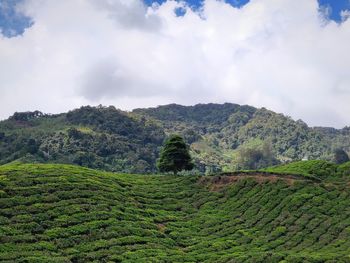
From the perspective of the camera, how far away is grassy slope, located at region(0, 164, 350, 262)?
45.1 m

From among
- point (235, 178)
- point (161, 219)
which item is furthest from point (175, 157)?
point (161, 219)

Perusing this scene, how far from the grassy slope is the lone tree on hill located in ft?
36.4

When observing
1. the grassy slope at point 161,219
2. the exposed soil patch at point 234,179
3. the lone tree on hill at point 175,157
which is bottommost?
the grassy slope at point 161,219

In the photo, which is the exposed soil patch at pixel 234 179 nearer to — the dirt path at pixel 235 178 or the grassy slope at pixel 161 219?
the dirt path at pixel 235 178

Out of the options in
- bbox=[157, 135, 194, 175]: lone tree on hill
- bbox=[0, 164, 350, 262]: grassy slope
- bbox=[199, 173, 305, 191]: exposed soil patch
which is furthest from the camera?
bbox=[157, 135, 194, 175]: lone tree on hill

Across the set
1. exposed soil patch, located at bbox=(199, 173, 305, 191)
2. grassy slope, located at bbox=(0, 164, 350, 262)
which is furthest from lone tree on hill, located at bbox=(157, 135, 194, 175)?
grassy slope, located at bbox=(0, 164, 350, 262)

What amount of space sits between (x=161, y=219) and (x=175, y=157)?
27026 mm

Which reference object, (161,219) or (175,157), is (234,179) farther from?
(161,219)

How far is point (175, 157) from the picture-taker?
85.2 meters

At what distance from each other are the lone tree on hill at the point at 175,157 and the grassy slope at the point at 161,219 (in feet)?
36.4

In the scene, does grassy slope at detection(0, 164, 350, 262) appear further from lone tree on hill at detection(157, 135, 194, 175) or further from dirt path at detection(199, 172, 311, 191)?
lone tree on hill at detection(157, 135, 194, 175)


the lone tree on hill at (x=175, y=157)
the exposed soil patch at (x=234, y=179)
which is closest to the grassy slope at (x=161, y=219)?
the exposed soil patch at (x=234, y=179)

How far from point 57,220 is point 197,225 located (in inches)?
731

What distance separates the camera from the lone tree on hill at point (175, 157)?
280ft
